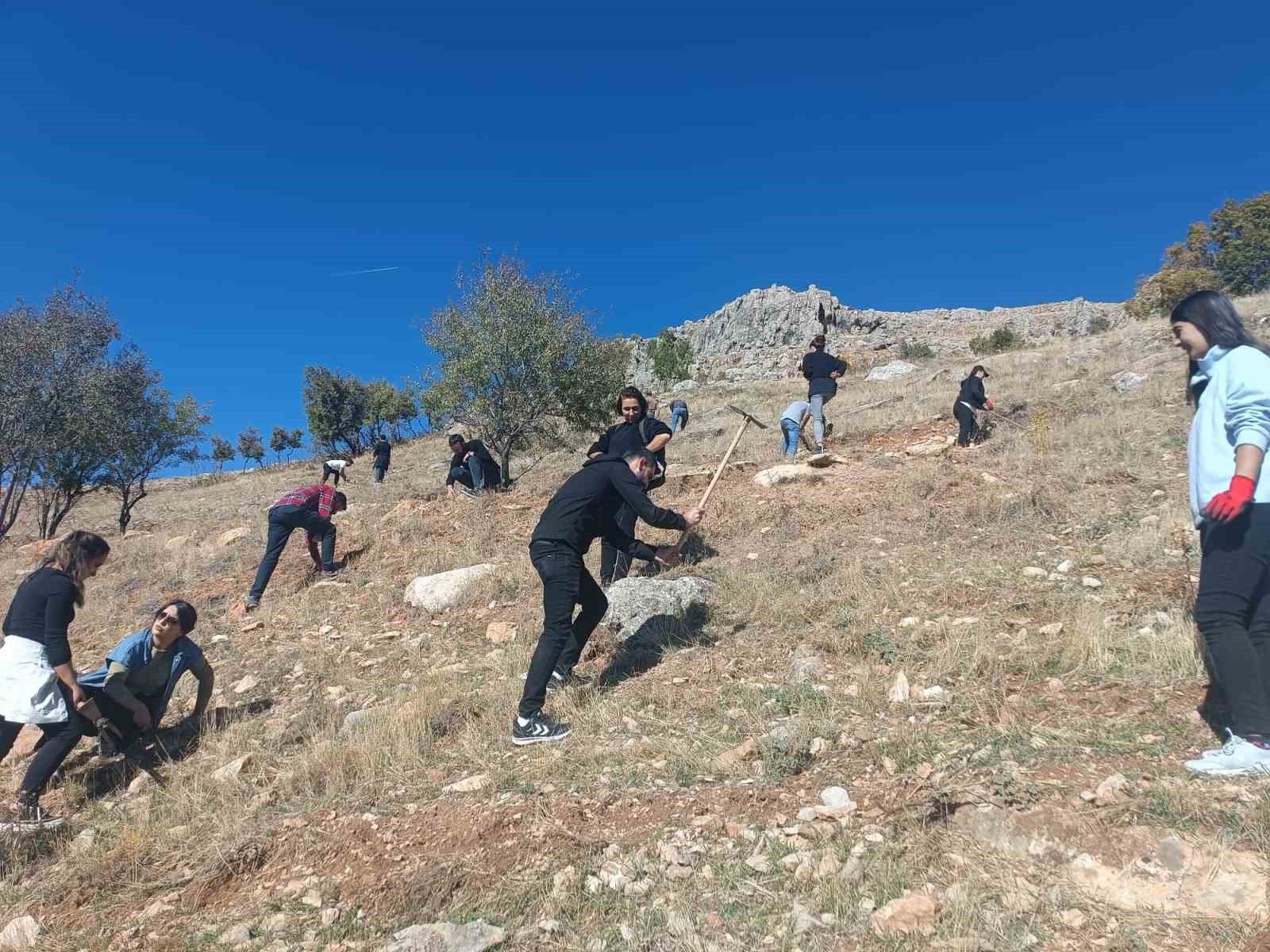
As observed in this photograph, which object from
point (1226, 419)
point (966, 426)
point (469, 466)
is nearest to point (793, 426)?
point (966, 426)

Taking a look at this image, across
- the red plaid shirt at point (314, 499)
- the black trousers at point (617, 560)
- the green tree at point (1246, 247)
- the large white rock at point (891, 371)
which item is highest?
the green tree at point (1246, 247)

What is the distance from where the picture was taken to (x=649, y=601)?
226 inches

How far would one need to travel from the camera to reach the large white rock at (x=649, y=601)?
5.63 metres

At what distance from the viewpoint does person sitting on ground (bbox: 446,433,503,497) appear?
11.6 meters

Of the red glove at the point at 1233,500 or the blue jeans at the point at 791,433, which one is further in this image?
the blue jeans at the point at 791,433

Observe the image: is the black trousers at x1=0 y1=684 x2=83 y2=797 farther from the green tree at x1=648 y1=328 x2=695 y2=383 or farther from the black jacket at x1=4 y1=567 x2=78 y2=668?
the green tree at x1=648 y1=328 x2=695 y2=383

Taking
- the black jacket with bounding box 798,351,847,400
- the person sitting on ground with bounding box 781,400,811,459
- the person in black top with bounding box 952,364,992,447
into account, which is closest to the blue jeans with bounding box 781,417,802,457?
the person sitting on ground with bounding box 781,400,811,459

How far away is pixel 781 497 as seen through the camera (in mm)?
8648

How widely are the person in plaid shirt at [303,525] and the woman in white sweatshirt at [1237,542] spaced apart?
7.99 metres

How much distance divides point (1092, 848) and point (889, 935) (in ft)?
2.84

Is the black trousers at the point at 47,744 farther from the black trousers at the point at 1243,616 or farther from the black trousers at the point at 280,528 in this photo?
the black trousers at the point at 1243,616

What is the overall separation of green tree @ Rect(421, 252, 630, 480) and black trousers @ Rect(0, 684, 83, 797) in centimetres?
939

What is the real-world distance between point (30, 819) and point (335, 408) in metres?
39.4

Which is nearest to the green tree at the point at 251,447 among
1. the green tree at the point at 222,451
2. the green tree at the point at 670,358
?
the green tree at the point at 222,451
